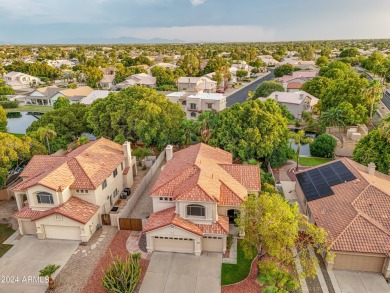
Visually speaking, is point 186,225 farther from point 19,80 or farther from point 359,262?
point 19,80

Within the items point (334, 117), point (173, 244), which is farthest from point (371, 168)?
point (334, 117)

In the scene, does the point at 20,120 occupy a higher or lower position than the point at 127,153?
lower

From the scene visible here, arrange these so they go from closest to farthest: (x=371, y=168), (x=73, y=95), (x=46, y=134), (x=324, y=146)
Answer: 1. (x=371, y=168)
2. (x=46, y=134)
3. (x=324, y=146)
4. (x=73, y=95)

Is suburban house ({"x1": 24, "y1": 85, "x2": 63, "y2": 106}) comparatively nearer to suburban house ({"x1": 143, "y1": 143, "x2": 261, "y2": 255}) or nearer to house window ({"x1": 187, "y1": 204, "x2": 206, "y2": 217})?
suburban house ({"x1": 143, "y1": 143, "x2": 261, "y2": 255})

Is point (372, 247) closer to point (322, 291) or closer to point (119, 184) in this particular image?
point (322, 291)

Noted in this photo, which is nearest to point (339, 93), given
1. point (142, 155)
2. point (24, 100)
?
point (142, 155)

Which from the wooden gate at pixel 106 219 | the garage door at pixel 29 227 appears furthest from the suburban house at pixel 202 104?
the garage door at pixel 29 227
